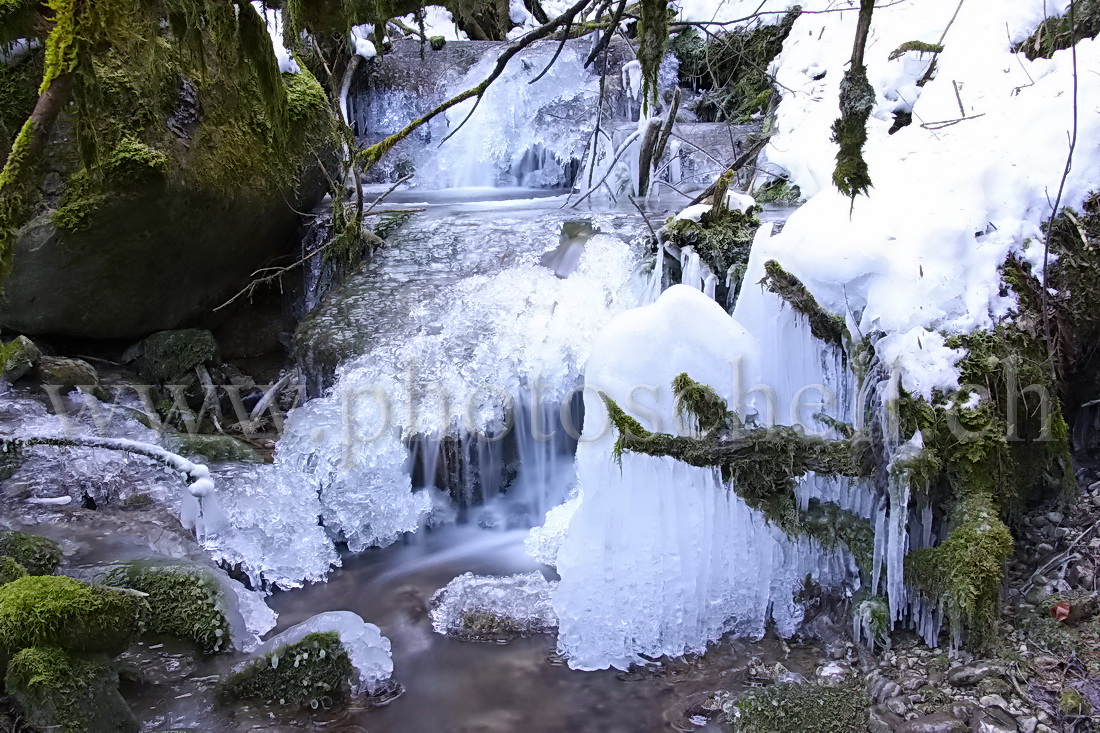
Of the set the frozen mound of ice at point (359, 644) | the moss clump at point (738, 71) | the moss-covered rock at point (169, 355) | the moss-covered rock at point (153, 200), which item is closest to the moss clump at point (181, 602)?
the frozen mound of ice at point (359, 644)

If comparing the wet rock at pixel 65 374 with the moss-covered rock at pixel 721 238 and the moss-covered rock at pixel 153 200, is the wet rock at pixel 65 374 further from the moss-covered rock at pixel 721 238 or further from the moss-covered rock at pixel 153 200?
the moss-covered rock at pixel 721 238

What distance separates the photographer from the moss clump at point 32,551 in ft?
12.1

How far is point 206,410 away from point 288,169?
220 centimetres

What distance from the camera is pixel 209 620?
12.1 feet

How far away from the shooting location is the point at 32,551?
3766 mm

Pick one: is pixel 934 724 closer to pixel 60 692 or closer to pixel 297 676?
pixel 297 676

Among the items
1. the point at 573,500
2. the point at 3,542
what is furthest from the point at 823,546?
the point at 3,542

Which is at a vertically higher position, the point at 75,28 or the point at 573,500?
the point at 75,28

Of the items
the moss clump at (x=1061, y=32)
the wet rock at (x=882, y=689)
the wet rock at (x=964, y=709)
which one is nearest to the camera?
the wet rock at (x=964, y=709)

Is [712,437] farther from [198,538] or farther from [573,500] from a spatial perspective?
[198,538]

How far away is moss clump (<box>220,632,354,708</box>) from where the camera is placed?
3436 mm

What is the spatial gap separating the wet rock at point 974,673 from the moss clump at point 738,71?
6.69m

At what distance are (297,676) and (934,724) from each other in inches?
103

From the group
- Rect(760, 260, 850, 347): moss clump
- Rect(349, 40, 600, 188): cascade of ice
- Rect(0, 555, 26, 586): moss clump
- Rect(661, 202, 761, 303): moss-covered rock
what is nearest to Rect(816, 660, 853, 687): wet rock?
Rect(760, 260, 850, 347): moss clump
